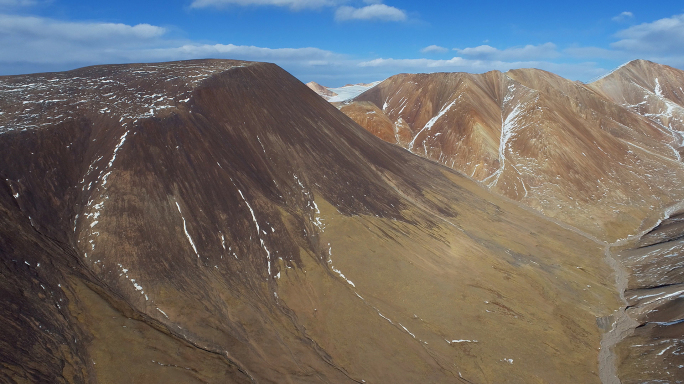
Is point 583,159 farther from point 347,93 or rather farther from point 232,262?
point 347,93

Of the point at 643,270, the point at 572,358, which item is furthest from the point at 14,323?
the point at 643,270

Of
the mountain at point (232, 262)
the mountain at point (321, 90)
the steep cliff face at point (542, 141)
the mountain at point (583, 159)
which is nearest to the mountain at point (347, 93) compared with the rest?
the mountain at point (321, 90)

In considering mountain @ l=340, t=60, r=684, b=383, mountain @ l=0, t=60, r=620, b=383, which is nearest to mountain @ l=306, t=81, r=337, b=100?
mountain @ l=340, t=60, r=684, b=383

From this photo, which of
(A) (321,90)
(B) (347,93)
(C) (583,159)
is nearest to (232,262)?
(C) (583,159)

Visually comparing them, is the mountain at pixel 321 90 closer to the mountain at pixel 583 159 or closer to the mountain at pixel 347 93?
the mountain at pixel 347 93

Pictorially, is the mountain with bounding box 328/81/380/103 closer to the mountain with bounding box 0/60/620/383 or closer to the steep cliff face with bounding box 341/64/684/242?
the steep cliff face with bounding box 341/64/684/242

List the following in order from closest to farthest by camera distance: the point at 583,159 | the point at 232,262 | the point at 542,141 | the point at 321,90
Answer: the point at 232,262 < the point at 583,159 < the point at 542,141 < the point at 321,90
